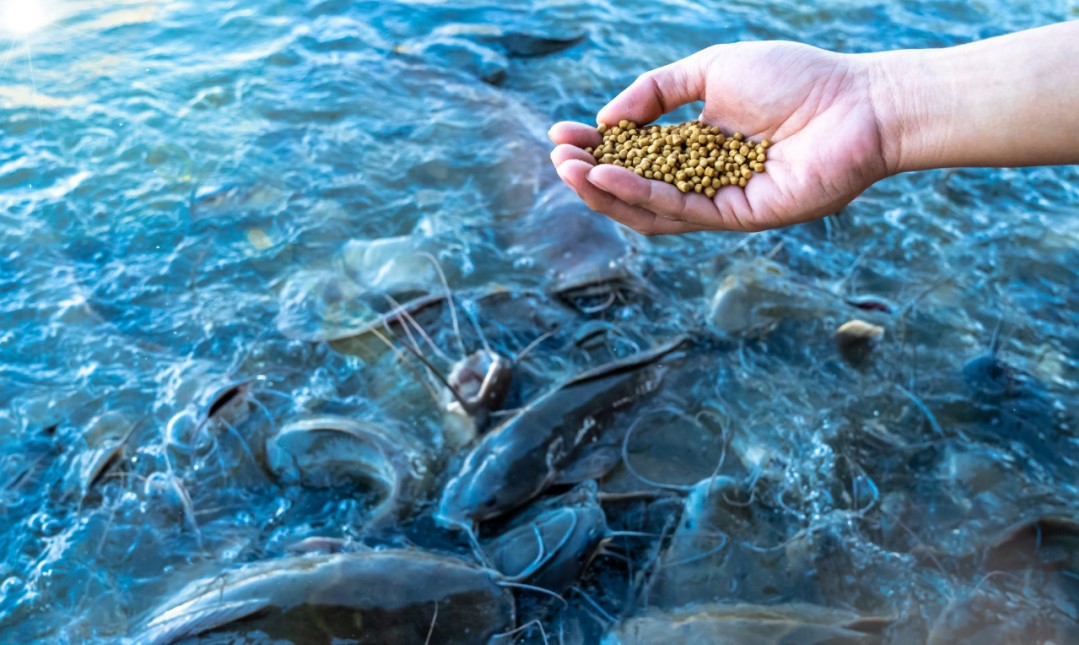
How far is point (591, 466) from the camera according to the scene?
9.43 ft

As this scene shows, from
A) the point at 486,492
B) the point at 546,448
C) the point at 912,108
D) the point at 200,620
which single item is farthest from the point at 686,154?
the point at 200,620

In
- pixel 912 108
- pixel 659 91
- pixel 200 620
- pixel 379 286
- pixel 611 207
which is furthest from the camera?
pixel 379 286

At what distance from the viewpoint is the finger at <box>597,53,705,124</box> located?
275 centimetres

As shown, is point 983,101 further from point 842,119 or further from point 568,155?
point 568,155

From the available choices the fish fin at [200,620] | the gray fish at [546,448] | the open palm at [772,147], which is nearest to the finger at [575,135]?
the open palm at [772,147]

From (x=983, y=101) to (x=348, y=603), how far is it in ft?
7.36

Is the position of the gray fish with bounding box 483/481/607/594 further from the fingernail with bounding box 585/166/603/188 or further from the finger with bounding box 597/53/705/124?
the finger with bounding box 597/53/705/124

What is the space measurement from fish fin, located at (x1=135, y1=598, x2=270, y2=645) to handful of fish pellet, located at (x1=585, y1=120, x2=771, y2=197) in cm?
170

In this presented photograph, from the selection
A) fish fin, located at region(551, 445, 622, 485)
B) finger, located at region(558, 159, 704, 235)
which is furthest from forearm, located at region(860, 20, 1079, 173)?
fish fin, located at region(551, 445, 622, 485)

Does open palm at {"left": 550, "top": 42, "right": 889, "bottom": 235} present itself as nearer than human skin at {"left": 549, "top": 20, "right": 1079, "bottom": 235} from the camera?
No

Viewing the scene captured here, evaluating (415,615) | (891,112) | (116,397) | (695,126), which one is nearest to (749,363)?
(695,126)

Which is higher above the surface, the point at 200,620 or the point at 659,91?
the point at 659,91

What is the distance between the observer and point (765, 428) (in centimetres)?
313

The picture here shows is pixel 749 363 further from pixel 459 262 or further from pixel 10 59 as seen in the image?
pixel 10 59
